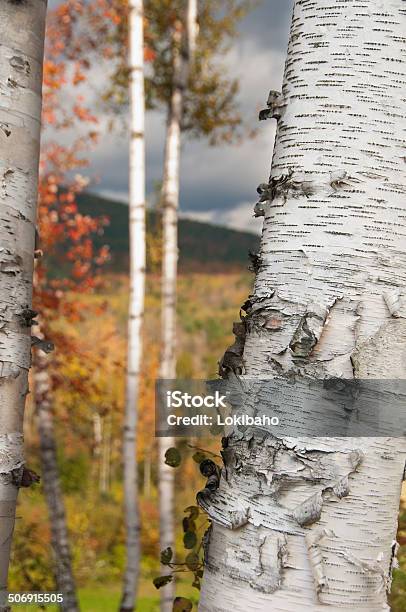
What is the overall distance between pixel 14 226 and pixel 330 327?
853 millimetres

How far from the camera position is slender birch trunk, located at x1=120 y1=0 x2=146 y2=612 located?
17.2 ft

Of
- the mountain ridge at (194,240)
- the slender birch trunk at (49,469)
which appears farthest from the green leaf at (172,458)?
the mountain ridge at (194,240)

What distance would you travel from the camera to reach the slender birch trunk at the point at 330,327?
3.76 ft

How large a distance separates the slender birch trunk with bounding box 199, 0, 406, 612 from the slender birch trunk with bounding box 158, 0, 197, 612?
4.25 m

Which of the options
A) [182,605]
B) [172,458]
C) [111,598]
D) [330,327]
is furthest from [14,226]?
[111,598]

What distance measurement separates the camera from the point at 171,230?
20.3ft

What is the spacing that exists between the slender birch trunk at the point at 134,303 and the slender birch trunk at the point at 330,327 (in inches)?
163

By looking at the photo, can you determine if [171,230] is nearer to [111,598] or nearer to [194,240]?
[111,598]

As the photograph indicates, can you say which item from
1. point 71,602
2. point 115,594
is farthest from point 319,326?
point 115,594

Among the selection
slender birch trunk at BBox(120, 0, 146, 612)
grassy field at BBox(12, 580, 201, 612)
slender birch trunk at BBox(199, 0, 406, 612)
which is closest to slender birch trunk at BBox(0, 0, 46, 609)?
slender birch trunk at BBox(199, 0, 406, 612)

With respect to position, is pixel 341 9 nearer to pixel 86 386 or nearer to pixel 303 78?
pixel 303 78

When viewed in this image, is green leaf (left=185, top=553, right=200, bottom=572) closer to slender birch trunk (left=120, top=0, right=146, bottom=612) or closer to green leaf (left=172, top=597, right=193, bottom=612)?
green leaf (left=172, top=597, right=193, bottom=612)

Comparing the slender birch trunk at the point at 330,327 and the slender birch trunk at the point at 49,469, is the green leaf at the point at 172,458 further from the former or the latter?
the slender birch trunk at the point at 49,469

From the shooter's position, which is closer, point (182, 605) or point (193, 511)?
point (182, 605)
